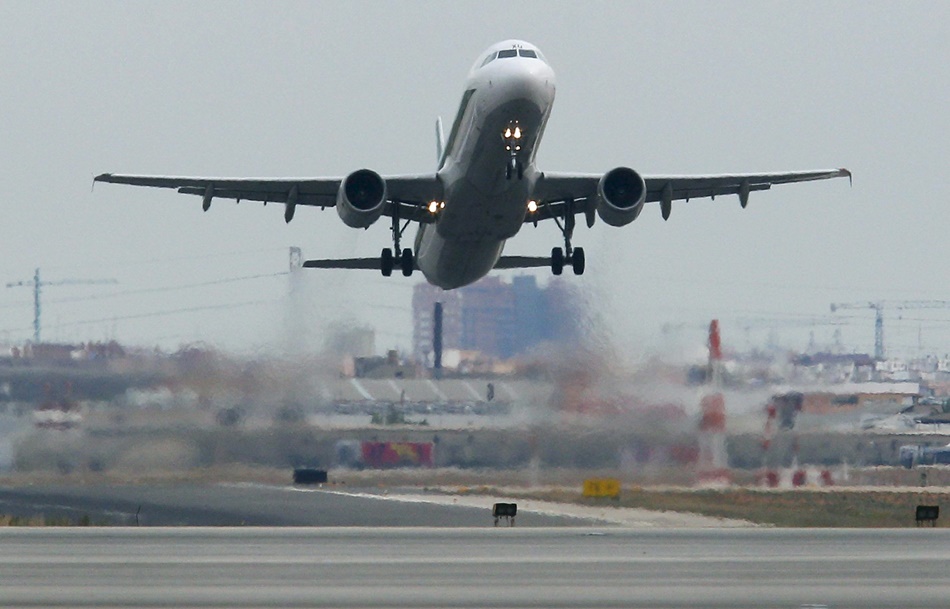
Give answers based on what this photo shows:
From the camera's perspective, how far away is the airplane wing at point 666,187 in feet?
116

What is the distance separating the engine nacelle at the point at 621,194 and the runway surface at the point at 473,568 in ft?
21.9

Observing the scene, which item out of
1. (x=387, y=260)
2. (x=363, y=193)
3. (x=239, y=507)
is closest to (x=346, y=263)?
(x=387, y=260)

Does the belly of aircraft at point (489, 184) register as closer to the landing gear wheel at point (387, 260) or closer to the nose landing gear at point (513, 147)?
the nose landing gear at point (513, 147)

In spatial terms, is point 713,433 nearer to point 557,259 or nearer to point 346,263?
point 557,259

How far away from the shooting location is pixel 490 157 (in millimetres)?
32219

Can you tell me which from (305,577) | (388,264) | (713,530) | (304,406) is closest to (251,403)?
(304,406)

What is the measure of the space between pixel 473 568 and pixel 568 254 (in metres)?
13.1

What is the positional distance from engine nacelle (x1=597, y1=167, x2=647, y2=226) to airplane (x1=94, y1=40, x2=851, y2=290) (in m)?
0.02

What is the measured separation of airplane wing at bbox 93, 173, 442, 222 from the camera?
35125 mm

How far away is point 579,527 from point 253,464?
30.9 ft

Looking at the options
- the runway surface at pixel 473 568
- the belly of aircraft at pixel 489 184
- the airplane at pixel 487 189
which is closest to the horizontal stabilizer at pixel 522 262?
the airplane at pixel 487 189

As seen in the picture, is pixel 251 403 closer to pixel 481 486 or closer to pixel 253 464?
pixel 253 464

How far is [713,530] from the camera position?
3338 centimetres

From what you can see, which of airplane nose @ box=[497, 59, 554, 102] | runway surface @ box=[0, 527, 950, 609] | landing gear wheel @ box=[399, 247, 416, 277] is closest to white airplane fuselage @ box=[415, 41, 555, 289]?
airplane nose @ box=[497, 59, 554, 102]
